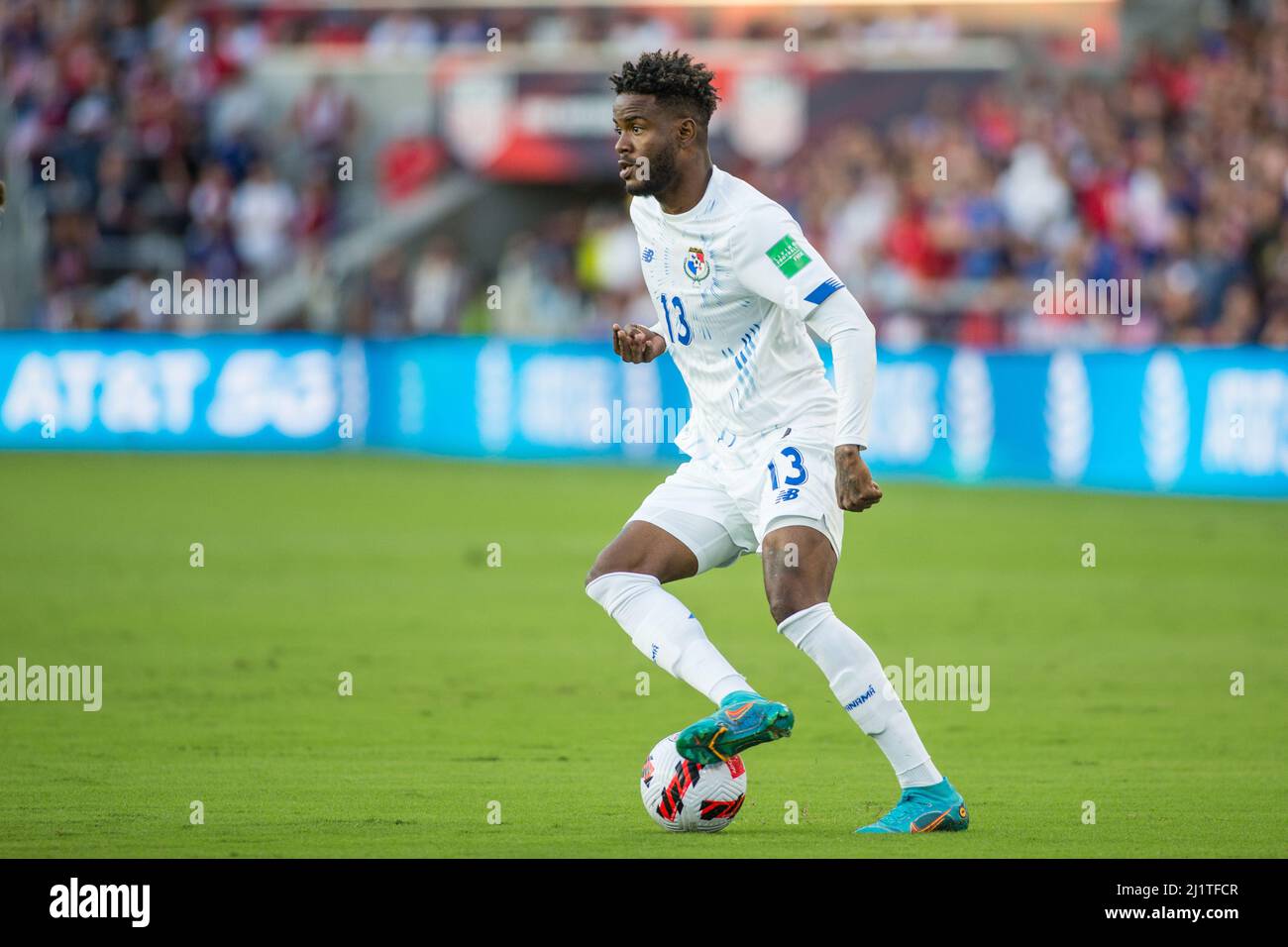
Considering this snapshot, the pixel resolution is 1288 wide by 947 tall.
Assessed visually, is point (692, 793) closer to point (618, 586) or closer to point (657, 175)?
point (618, 586)

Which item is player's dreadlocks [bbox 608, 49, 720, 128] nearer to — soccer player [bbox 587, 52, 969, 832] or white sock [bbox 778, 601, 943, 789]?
soccer player [bbox 587, 52, 969, 832]

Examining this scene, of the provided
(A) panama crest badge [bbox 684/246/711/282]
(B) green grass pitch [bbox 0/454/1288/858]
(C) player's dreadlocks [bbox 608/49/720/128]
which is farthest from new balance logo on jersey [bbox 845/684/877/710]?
(C) player's dreadlocks [bbox 608/49/720/128]

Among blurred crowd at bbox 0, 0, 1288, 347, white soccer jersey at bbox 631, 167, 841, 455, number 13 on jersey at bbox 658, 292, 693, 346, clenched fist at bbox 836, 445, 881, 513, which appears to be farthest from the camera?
blurred crowd at bbox 0, 0, 1288, 347

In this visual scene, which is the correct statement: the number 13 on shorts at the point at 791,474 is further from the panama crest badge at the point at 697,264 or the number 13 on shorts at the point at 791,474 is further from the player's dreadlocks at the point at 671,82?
the player's dreadlocks at the point at 671,82

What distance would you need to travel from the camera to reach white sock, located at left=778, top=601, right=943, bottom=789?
259 inches

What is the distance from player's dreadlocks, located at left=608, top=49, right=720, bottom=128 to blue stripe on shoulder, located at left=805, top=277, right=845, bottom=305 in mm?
681

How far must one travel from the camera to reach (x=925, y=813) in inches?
261

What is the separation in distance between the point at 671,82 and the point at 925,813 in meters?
2.47

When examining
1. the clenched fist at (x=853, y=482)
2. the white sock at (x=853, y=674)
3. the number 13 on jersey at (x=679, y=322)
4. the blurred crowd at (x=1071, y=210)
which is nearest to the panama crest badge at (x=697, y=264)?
the number 13 on jersey at (x=679, y=322)

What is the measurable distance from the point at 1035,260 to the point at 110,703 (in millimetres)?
14342

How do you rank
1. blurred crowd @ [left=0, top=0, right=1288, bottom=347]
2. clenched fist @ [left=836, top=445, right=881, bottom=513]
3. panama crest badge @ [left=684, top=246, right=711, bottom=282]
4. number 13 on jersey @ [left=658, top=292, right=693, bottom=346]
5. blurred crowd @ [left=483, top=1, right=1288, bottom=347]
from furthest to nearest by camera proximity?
blurred crowd @ [left=0, top=0, right=1288, bottom=347] < blurred crowd @ [left=483, top=1, right=1288, bottom=347] < number 13 on jersey @ [left=658, top=292, right=693, bottom=346] < panama crest badge @ [left=684, top=246, right=711, bottom=282] < clenched fist @ [left=836, top=445, right=881, bottom=513]

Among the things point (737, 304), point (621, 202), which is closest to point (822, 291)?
point (737, 304)

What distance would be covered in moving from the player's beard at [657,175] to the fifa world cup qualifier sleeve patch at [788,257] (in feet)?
1.38

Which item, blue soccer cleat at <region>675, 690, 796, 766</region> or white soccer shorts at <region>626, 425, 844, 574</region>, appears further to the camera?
white soccer shorts at <region>626, 425, 844, 574</region>
